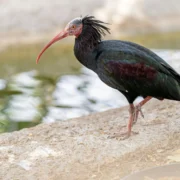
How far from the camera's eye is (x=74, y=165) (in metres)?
4.92

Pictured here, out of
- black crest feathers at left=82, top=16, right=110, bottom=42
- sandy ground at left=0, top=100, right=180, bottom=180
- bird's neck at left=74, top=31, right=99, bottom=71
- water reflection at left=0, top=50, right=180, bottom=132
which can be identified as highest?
black crest feathers at left=82, top=16, right=110, bottom=42

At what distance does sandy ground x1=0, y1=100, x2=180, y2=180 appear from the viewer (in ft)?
15.8

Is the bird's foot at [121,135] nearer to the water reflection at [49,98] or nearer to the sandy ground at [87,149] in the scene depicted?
the sandy ground at [87,149]

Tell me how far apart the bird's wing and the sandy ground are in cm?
A: 54

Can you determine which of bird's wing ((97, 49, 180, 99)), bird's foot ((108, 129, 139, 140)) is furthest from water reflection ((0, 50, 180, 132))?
bird's wing ((97, 49, 180, 99))

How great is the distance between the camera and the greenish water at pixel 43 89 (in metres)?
7.60

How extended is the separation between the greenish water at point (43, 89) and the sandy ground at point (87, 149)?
134 cm

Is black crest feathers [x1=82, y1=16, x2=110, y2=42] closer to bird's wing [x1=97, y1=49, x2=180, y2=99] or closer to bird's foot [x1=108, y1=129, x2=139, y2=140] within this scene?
bird's wing [x1=97, y1=49, x2=180, y2=99]

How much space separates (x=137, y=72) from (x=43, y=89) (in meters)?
3.78

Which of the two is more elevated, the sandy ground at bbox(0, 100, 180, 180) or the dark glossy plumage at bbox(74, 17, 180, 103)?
the dark glossy plumage at bbox(74, 17, 180, 103)

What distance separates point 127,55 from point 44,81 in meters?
4.38

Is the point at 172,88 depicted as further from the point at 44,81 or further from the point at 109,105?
the point at 44,81

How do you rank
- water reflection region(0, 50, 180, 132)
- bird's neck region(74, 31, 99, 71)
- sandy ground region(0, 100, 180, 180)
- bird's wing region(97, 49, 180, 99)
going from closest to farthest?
sandy ground region(0, 100, 180, 180)
bird's wing region(97, 49, 180, 99)
bird's neck region(74, 31, 99, 71)
water reflection region(0, 50, 180, 132)

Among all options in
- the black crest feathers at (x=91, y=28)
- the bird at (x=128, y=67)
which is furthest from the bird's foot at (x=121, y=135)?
the black crest feathers at (x=91, y=28)
